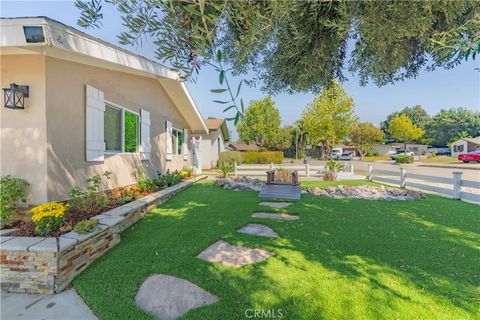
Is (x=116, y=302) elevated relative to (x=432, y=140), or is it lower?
lower

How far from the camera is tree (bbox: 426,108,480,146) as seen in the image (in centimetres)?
5206

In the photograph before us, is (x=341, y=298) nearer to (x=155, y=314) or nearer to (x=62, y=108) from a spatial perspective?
(x=155, y=314)

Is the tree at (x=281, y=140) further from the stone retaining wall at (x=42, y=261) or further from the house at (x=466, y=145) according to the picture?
the stone retaining wall at (x=42, y=261)

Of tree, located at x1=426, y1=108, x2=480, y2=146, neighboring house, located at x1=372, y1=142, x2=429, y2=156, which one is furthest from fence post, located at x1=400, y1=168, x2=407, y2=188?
neighboring house, located at x1=372, y1=142, x2=429, y2=156

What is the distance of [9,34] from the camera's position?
353cm

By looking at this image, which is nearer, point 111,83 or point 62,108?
point 62,108

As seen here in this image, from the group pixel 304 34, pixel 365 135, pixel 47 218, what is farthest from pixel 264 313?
pixel 365 135

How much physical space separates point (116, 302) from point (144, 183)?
5315 mm

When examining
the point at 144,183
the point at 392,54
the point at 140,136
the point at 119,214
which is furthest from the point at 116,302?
the point at 140,136

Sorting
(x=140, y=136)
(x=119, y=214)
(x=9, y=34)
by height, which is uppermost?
(x=9, y=34)

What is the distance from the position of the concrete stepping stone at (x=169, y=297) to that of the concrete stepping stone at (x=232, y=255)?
2.41 ft

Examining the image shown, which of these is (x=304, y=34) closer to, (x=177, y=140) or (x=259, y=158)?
(x=177, y=140)

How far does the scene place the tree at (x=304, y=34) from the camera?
208cm

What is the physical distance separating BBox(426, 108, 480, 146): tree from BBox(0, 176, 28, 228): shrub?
2560 inches
